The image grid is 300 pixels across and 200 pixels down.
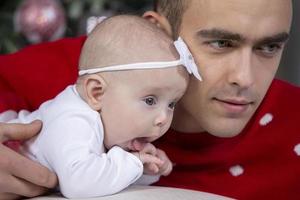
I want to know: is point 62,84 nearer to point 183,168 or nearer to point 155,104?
point 183,168

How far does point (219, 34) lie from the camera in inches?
51.6

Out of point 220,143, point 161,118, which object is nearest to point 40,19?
point 220,143

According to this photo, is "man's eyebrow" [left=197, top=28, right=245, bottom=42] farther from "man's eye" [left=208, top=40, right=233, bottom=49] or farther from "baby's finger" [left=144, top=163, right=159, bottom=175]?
"baby's finger" [left=144, top=163, right=159, bottom=175]

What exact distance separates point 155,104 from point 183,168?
40 cm

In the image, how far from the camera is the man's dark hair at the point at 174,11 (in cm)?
138

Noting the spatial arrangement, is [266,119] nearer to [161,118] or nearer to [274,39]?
[274,39]

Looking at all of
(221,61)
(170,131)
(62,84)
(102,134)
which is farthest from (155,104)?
(62,84)

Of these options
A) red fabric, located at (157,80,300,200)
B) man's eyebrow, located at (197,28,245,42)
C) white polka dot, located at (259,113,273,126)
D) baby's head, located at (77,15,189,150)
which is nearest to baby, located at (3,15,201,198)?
baby's head, located at (77,15,189,150)

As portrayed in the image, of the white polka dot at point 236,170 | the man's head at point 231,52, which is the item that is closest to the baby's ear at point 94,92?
the man's head at point 231,52

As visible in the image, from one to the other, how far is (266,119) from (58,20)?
1024 mm

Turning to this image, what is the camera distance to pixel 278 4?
133 centimetres

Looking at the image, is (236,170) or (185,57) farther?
(236,170)

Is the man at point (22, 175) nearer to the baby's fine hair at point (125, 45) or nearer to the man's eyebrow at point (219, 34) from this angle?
the baby's fine hair at point (125, 45)

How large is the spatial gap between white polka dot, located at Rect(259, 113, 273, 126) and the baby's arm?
20.5 inches
